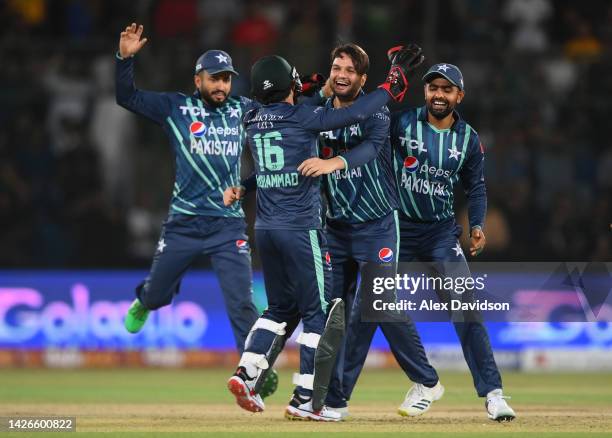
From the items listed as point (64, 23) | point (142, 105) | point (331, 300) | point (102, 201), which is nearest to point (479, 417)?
point (331, 300)

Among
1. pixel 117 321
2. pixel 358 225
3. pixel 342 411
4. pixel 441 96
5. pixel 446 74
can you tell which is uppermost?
pixel 446 74

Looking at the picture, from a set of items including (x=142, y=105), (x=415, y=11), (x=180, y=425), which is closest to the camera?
(x=180, y=425)

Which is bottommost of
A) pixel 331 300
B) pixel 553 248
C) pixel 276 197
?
pixel 553 248

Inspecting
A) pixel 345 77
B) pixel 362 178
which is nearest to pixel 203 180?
pixel 362 178

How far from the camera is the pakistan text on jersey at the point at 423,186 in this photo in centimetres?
912

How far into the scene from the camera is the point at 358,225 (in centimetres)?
892

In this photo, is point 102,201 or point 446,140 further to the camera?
point 102,201

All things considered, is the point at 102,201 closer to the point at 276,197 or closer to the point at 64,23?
the point at 64,23

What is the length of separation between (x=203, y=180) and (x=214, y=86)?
2.38ft

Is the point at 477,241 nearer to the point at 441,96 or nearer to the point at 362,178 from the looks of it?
the point at 362,178

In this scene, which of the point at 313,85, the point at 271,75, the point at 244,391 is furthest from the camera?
the point at 313,85

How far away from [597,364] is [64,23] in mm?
8328

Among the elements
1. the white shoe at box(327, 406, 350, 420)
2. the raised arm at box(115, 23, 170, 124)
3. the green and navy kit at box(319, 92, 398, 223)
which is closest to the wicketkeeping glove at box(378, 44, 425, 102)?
the green and navy kit at box(319, 92, 398, 223)

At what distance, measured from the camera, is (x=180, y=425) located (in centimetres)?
851
